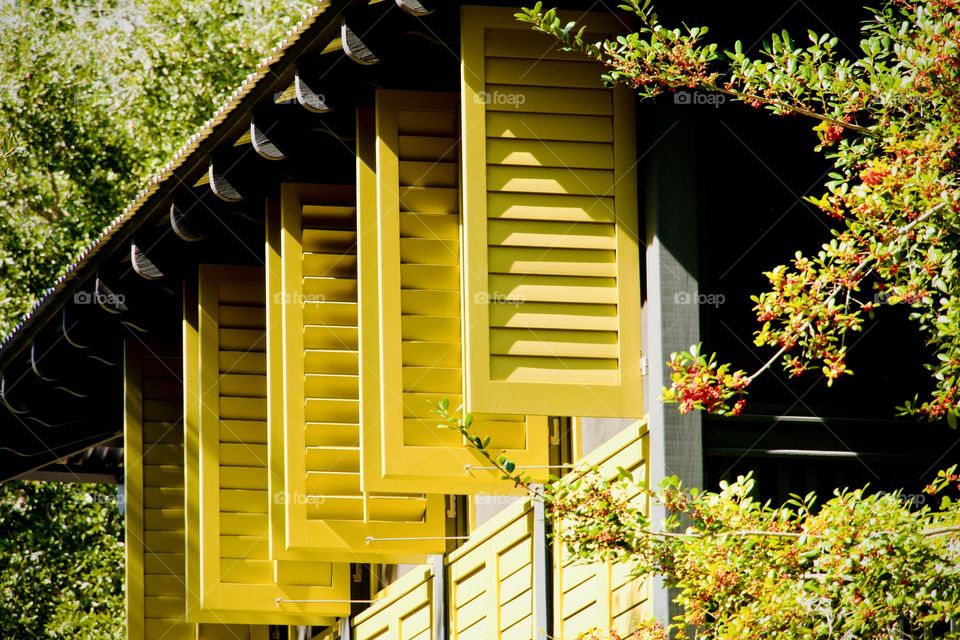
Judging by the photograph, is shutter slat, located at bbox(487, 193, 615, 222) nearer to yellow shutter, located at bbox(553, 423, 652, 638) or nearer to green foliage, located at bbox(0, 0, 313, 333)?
yellow shutter, located at bbox(553, 423, 652, 638)

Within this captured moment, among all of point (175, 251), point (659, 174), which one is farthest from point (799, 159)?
point (175, 251)

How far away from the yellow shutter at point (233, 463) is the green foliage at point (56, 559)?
9065 mm

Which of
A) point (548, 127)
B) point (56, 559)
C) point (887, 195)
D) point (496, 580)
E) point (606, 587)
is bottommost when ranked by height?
point (606, 587)

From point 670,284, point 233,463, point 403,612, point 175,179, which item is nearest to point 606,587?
point 670,284

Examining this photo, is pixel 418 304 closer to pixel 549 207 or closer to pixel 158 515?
pixel 549 207

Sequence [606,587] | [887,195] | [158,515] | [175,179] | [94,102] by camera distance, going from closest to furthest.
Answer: [887,195] < [606,587] < [175,179] < [158,515] < [94,102]

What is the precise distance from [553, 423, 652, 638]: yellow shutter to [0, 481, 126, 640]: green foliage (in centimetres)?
1190

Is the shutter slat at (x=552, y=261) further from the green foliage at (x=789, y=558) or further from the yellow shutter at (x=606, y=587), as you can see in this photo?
the green foliage at (x=789, y=558)

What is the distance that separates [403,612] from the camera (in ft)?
34.2

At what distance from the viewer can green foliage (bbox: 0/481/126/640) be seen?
63.2 feet

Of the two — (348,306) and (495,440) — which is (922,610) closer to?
(495,440)

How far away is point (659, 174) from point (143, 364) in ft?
18.9

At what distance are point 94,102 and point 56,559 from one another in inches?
215

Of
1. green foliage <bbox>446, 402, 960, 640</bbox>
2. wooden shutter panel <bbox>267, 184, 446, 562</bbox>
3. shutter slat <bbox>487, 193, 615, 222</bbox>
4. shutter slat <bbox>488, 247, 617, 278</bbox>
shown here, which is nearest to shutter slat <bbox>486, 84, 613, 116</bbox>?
shutter slat <bbox>487, 193, 615, 222</bbox>
